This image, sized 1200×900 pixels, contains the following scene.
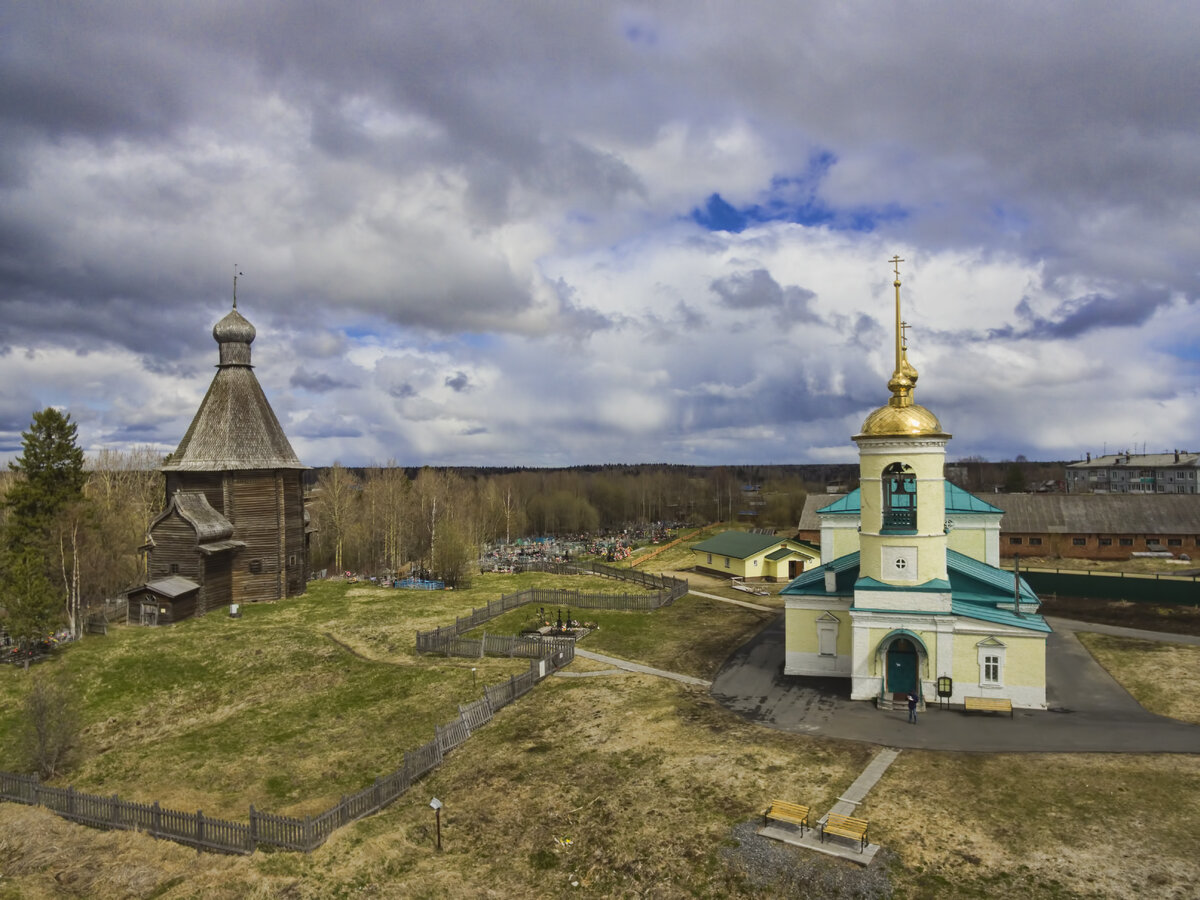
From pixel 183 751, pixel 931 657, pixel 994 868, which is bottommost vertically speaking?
pixel 183 751

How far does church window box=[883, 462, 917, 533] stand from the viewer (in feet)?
79.1

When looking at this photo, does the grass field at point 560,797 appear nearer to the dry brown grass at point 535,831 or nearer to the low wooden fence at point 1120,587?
the dry brown grass at point 535,831

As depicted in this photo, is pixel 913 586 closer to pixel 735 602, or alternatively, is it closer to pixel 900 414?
pixel 900 414

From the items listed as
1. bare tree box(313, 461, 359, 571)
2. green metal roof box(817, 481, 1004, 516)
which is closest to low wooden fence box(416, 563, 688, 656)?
green metal roof box(817, 481, 1004, 516)

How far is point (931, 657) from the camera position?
23.1 meters

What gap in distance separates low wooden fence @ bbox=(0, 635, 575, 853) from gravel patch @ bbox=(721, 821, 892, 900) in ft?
28.9

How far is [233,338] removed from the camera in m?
42.5

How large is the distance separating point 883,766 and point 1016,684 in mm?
7319

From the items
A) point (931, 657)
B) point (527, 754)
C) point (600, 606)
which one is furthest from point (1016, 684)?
point (600, 606)

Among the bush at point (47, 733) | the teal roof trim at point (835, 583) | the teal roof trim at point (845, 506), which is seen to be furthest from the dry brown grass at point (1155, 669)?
the bush at point (47, 733)

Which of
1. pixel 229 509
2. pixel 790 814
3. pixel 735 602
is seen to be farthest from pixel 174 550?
pixel 790 814

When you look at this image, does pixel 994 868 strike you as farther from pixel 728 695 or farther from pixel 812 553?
pixel 812 553

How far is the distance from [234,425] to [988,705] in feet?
130

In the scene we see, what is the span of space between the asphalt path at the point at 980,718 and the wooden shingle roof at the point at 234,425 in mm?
29186
